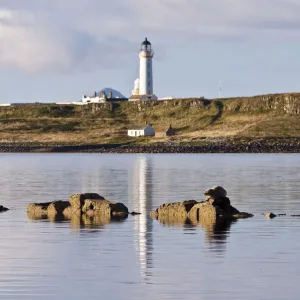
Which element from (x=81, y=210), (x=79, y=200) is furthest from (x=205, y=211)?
(x=79, y=200)

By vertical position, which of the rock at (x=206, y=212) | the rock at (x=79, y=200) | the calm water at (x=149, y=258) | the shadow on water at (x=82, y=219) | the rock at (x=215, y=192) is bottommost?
the calm water at (x=149, y=258)

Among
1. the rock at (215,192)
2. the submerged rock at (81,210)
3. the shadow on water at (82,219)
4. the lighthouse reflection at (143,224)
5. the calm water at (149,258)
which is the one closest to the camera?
the calm water at (149,258)

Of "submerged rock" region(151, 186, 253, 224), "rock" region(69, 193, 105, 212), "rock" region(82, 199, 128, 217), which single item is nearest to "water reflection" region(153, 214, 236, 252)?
"submerged rock" region(151, 186, 253, 224)

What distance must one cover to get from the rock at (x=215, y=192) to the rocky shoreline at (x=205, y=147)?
131m

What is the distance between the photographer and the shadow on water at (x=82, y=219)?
38588mm

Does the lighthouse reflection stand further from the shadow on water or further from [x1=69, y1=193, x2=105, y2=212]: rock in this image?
[x1=69, y1=193, x2=105, y2=212]: rock

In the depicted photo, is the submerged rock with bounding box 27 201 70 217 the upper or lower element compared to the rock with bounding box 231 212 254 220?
upper

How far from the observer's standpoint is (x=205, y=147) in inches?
7077

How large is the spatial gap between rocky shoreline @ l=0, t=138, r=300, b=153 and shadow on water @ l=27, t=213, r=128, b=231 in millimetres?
130195

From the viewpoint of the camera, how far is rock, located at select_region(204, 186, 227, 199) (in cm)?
4031

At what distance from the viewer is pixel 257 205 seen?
162 feet

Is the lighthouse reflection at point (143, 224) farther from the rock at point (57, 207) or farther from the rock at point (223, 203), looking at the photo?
the rock at point (57, 207)

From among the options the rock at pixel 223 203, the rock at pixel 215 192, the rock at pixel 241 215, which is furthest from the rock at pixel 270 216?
the rock at pixel 215 192

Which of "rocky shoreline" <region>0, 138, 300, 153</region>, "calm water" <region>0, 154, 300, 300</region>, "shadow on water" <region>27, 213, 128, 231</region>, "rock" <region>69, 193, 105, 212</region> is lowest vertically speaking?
"calm water" <region>0, 154, 300, 300</region>
